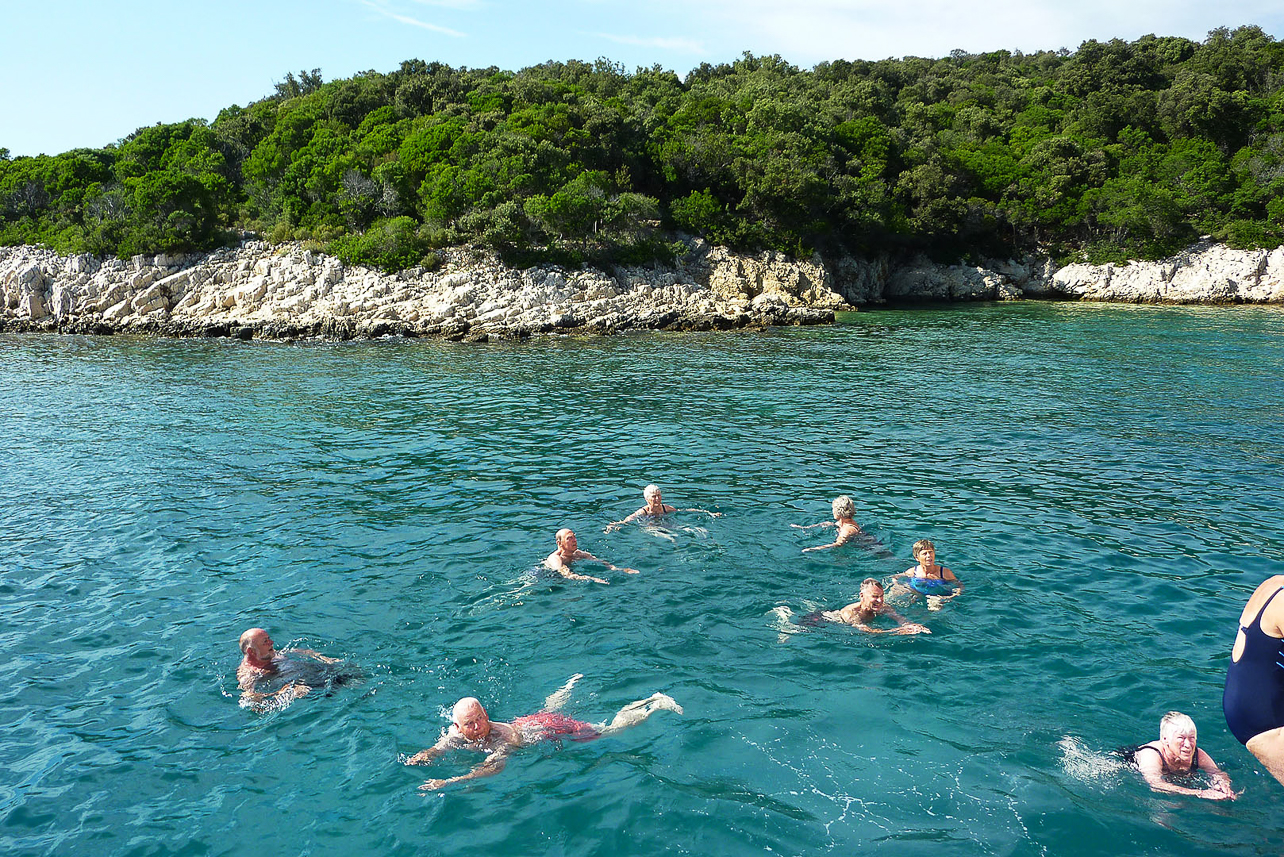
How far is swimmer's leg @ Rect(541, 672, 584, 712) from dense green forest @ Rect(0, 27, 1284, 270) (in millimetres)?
45853

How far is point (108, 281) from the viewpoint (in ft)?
178

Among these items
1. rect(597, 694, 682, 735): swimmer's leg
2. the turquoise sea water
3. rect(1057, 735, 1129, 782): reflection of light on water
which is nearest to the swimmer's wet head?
the turquoise sea water

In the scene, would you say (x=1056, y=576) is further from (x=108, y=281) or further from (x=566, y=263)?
(x=108, y=281)

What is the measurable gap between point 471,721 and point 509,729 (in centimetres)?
60

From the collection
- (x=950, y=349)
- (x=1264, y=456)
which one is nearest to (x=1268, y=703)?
(x=1264, y=456)

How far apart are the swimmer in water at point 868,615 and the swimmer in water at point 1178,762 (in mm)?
3448

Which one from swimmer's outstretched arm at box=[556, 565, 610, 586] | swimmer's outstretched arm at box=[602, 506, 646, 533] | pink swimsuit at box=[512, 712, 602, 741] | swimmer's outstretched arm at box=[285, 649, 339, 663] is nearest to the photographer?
pink swimsuit at box=[512, 712, 602, 741]

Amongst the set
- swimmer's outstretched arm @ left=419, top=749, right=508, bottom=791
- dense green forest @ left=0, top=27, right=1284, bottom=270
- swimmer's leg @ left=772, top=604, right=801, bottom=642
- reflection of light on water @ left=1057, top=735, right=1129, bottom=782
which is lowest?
swimmer's outstretched arm @ left=419, top=749, right=508, bottom=791

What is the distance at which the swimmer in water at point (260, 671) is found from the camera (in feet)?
32.1

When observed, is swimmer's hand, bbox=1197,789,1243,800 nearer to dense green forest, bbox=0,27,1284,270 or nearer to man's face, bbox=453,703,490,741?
man's face, bbox=453,703,490,741

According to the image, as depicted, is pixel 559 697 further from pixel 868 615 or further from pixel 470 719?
pixel 868 615

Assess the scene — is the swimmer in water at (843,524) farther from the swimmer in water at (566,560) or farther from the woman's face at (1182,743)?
the woman's face at (1182,743)

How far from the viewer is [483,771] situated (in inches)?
329

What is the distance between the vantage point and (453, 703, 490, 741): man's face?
838cm
